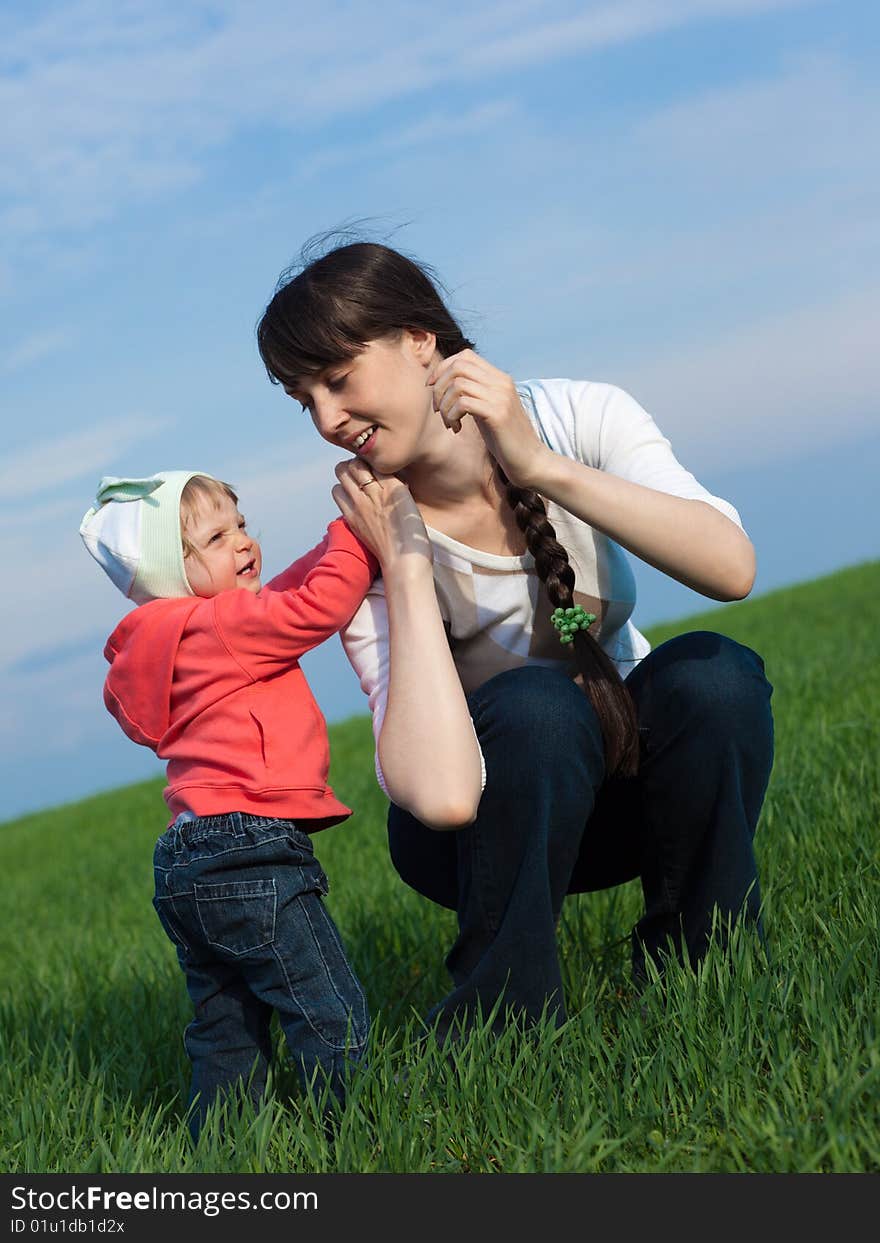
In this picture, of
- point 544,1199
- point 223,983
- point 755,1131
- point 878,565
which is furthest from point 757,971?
point 878,565

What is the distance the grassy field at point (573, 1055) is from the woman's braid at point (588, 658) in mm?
463

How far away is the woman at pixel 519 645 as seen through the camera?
2559 millimetres

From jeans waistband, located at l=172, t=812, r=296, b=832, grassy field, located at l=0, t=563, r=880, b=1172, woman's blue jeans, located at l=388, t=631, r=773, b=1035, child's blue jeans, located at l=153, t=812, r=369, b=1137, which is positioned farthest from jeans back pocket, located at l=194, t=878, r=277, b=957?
woman's blue jeans, located at l=388, t=631, r=773, b=1035

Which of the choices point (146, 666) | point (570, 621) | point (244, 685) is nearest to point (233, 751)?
point (244, 685)

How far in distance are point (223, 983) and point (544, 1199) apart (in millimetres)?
971

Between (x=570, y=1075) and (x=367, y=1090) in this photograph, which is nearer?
(x=570, y=1075)

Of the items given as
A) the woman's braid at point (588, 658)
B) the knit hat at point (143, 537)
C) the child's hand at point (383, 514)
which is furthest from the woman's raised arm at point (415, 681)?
the knit hat at point (143, 537)

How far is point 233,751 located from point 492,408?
2.93 ft

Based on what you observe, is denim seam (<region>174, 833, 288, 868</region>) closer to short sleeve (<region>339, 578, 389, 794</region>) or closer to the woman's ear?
short sleeve (<region>339, 578, 389, 794</region>)

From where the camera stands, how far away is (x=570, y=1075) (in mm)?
2330

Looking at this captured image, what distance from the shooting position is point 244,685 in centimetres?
276

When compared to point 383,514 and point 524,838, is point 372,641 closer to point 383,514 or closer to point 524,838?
point 383,514

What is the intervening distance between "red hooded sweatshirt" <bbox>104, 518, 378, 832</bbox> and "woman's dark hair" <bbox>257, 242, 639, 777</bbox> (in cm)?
36

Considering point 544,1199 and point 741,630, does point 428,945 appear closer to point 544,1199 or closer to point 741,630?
point 544,1199
